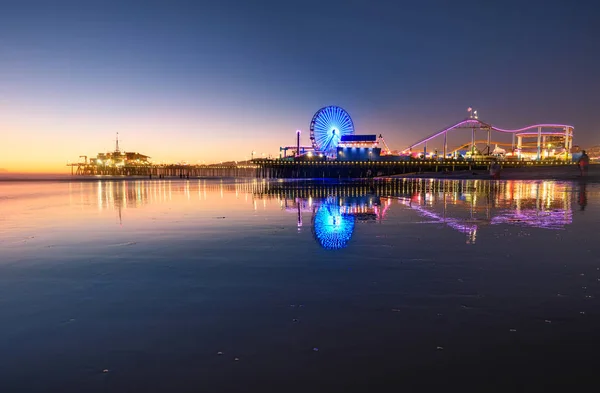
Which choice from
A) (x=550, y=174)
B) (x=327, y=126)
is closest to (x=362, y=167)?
(x=327, y=126)

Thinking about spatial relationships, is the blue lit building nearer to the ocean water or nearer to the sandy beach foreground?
the sandy beach foreground

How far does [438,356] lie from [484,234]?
7.26 metres

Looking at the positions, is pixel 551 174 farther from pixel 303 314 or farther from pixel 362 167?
pixel 362 167

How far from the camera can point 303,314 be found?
441 centimetres

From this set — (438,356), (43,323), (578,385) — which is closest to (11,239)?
(43,323)

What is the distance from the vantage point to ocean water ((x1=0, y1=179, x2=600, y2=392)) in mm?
3148

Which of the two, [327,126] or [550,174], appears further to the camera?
[327,126]

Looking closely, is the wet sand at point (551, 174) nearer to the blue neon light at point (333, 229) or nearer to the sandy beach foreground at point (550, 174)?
the sandy beach foreground at point (550, 174)

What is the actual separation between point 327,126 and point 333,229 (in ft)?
339

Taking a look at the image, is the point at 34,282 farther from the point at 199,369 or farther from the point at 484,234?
the point at 484,234

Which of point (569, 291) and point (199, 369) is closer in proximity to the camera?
point (199, 369)

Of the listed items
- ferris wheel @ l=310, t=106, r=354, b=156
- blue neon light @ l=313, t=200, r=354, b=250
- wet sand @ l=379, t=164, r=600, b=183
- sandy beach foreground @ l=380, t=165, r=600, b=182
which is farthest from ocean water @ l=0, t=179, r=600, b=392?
ferris wheel @ l=310, t=106, r=354, b=156

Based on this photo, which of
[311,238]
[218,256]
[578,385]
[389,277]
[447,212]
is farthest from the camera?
[447,212]

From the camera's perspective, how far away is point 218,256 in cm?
775
